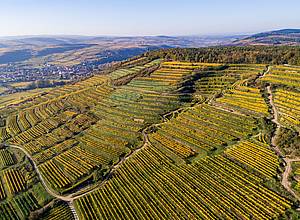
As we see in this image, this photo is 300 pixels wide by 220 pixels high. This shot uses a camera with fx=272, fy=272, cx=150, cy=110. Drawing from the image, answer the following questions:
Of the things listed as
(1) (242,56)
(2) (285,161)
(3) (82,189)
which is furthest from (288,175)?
(1) (242,56)

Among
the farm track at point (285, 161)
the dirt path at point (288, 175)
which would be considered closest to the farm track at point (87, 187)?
the farm track at point (285, 161)

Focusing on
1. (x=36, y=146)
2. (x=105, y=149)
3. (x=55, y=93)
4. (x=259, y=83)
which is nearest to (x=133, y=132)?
(x=105, y=149)

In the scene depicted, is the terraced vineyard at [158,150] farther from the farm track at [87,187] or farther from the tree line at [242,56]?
the tree line at [242,56]

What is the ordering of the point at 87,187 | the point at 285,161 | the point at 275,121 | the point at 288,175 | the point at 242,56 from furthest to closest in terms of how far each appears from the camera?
the point at 242,56 → the point at 275,121 → the point at 87,187 → the point at 285,161 → the point at 288,175

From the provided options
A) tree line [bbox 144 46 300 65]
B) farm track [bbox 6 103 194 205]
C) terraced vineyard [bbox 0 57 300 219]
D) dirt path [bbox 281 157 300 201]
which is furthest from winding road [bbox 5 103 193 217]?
tree line [bbox 144 46 300 65]

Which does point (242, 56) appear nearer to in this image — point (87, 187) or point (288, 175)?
point (288, 175)

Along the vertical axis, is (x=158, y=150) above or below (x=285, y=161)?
below

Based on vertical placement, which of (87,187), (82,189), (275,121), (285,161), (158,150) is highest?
(275,121)

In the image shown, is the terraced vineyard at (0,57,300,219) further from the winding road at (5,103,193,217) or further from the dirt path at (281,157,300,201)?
the dirt path at (281,157,300,201)
